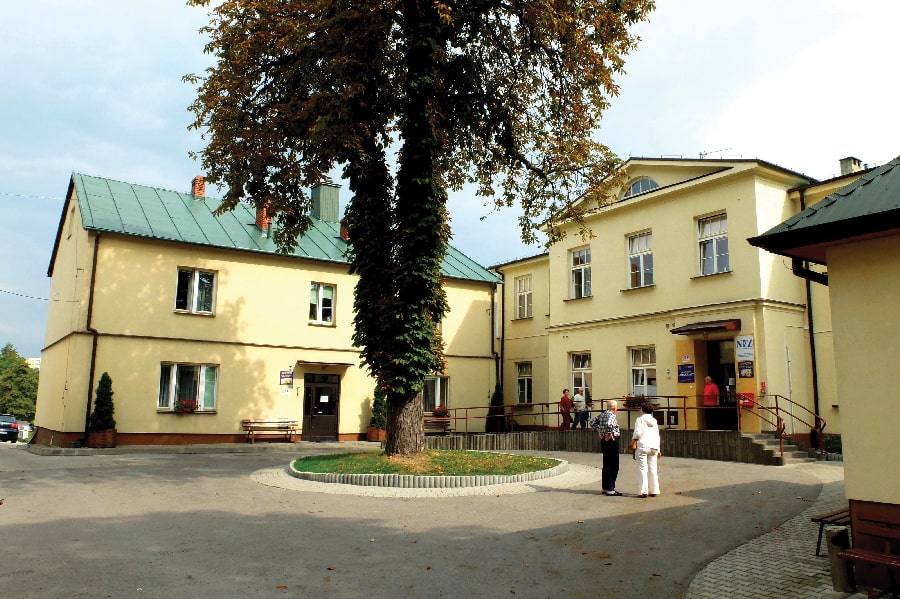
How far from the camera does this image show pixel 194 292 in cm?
2438

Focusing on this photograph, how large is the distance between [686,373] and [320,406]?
1424 cm

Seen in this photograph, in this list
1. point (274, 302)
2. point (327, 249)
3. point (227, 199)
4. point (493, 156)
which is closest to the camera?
point (227, 199)

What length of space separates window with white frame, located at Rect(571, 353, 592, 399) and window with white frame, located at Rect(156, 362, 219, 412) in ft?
43.6

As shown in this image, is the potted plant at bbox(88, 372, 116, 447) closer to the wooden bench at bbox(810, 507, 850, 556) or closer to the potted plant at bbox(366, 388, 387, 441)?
the potted plant at bbox(366, 388, 387, 441)

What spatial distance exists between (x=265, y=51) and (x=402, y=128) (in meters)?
3.47

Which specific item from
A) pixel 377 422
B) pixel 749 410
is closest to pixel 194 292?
pixel 377 422

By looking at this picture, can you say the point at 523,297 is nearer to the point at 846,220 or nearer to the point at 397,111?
the point at 397,111

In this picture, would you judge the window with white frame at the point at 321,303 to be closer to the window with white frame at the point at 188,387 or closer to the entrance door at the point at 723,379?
the window with white frame at the point at 188,387

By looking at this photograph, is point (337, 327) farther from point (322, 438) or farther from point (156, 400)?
point (156, 400)

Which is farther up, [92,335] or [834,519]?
[92,335]

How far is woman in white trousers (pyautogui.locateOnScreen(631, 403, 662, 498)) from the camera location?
10969 millimetres

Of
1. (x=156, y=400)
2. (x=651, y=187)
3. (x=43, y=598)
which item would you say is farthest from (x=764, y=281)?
(x=156, y=400)

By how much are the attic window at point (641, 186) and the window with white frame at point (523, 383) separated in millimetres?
10052

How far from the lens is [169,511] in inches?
371
